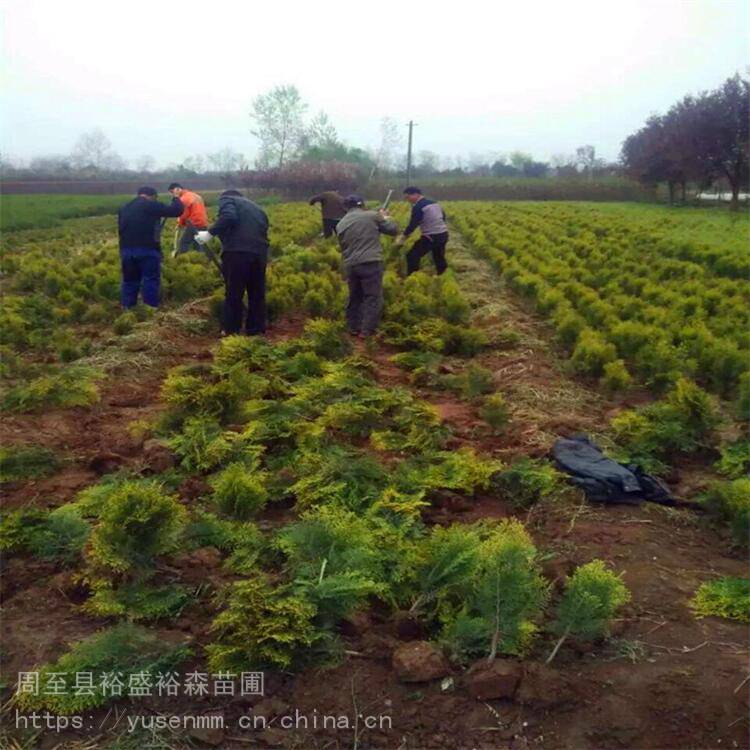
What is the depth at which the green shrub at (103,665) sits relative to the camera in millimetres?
2961

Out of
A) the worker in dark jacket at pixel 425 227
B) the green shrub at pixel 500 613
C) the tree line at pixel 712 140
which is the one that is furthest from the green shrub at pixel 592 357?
the tree line at pixel 712 140

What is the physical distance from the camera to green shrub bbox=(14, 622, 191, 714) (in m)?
2.96

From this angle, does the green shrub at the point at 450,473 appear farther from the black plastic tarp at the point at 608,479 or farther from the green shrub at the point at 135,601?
the green shrub at the point at 135,601

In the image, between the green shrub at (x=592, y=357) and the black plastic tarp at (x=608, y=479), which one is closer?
the black plastic tarp at (x=608, y=479)

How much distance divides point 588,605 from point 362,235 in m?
6.60

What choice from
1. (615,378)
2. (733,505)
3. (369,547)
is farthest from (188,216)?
(733,505)

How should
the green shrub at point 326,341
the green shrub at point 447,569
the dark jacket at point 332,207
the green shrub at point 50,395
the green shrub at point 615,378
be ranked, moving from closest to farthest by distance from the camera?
the green shrub at point 447,569, the green shrub at point 50,395, the green shrub at point 615,378, the green shrub at point 326,341, the dark jacket at point 332,207

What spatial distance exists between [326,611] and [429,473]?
1.70m

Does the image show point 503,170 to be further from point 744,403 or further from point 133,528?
point 133,528

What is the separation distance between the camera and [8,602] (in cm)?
368

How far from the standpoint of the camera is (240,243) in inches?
324

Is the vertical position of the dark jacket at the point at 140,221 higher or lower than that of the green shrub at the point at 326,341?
higher

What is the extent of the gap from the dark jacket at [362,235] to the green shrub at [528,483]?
4.61 metres

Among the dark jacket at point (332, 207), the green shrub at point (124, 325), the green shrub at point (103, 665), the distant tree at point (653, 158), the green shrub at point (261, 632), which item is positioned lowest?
the green shrub at point (103, 665)
